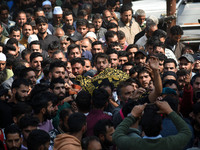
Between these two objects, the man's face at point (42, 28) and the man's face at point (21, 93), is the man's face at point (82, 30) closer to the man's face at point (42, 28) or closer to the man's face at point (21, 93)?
the man's face at point (42, 28)

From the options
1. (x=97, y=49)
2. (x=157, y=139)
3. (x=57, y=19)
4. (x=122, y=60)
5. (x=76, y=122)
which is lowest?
(x=122, y=60)

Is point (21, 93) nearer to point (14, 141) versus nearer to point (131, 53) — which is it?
point (14, 141)

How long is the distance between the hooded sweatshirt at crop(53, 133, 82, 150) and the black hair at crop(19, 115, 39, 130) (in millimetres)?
903

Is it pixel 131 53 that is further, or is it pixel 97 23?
pixel 97 23

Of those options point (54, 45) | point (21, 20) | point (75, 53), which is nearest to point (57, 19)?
point (21, 20)

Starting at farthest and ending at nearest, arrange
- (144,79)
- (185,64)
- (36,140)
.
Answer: (185,64) → (144,79) → (36,140)

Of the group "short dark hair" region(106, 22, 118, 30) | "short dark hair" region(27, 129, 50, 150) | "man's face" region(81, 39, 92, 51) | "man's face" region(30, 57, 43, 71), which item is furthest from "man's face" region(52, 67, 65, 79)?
"short dark hair" region(106, 22, 118, 30)

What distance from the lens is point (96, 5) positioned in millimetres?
14023

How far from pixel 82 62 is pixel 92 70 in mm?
322

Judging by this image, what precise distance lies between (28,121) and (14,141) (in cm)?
33

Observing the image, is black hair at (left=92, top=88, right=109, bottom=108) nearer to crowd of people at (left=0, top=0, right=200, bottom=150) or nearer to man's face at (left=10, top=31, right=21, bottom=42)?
crowd of people at (left=0, top=0, right=200, bottom=150)

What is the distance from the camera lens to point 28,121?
19.6ft

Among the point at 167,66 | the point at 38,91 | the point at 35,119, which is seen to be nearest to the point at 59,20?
the point at 167,66

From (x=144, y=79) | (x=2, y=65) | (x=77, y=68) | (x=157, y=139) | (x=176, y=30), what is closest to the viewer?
(x=157, y=139)
